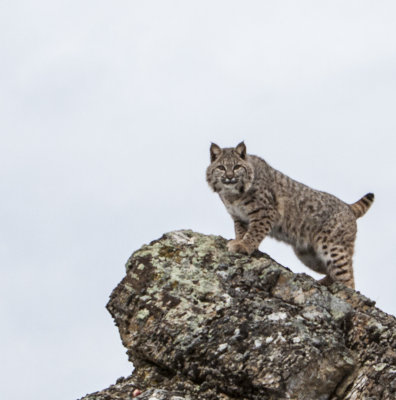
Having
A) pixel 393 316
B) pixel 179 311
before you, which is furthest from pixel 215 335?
pixel 393 316

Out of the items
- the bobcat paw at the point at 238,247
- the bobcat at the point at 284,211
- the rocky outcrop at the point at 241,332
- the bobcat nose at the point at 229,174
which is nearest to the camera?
the rocky outcrop at the point at 241,332

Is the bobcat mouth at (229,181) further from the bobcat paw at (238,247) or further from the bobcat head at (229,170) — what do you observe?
the bobcat paw at (238,247)

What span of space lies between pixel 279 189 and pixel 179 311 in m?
4.21

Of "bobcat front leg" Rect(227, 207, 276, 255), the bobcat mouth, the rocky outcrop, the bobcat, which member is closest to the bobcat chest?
the bobcat

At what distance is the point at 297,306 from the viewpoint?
730 centimetres

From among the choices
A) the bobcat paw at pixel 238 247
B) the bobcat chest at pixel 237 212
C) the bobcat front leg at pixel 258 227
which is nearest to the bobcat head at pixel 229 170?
the bobcat chest at pixel 237 212

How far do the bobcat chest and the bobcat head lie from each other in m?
0.22

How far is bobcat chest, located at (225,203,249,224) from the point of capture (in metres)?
10.7

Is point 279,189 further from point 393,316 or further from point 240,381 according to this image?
point 240,381

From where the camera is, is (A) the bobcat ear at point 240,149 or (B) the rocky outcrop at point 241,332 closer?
(B) the rocky outcrop at point 241,332

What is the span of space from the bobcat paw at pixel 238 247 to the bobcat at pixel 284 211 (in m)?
0.98

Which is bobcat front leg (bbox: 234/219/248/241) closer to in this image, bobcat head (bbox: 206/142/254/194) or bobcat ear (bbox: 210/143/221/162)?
bobcat head (bbox: 206/142/254/194)

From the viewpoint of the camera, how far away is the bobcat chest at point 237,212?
1074 cm

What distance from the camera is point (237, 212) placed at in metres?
10.9
